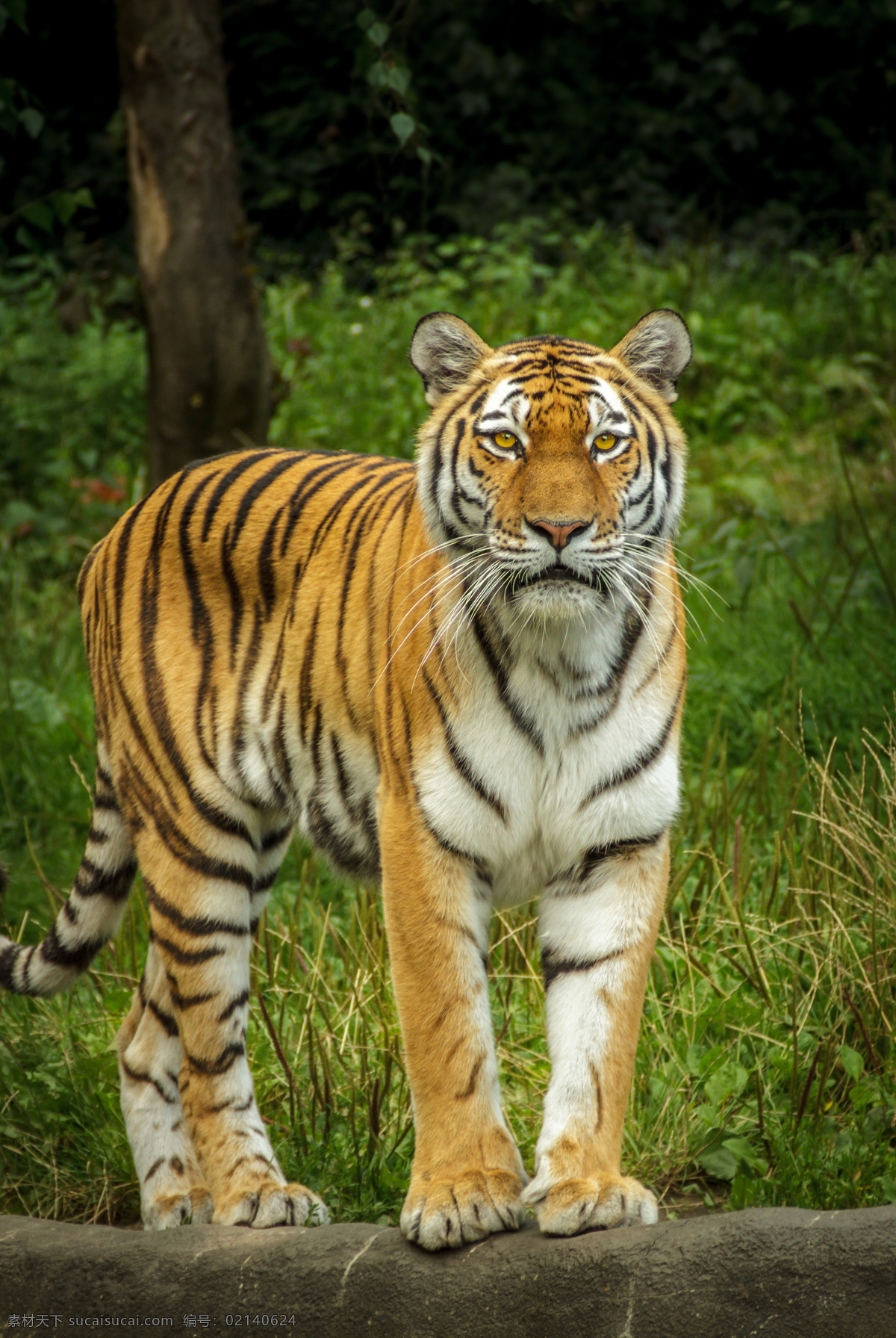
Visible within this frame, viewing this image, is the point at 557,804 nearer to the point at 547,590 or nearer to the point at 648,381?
the point at 547,590

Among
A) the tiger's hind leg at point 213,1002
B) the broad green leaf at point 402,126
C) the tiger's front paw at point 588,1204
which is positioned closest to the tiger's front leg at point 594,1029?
the tiger's front paw at point 588,1204

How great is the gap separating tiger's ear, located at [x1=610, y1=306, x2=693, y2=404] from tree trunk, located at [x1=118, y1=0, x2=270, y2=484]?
2.94 meters

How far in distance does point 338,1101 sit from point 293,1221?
1.68ft

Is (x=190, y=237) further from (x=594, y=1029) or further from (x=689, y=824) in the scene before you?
(x=594, y=1029)

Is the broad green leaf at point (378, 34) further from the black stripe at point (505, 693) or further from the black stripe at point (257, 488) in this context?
the black stripe at point (505, 693)

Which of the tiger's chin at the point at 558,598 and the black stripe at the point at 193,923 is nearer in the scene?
the tiger's chin at the point at 558,598

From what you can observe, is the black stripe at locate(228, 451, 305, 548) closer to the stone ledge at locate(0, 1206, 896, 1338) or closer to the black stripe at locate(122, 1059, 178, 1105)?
the black stripe at locate(122, 1059, 178, 1105)

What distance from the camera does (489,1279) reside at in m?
2.33

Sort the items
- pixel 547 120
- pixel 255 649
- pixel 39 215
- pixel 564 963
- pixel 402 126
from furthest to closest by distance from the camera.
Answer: pixel 547 120 → pixel 39 215 → pixel 402 126 → pixel 255 649 → pixel 564 963

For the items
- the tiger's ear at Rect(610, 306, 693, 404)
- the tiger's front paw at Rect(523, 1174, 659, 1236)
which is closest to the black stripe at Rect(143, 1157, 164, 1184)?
the tiger's front paw at Rect(523, 1174, 659, 1236)

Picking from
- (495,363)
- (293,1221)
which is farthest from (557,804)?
(293,1221)

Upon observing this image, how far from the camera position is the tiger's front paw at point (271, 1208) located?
273cm

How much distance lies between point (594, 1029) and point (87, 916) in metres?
1.31

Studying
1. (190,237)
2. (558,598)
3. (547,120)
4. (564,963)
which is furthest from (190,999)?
(547,120)
